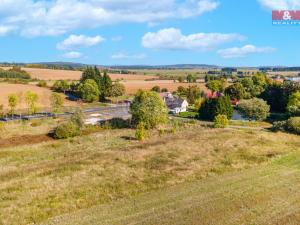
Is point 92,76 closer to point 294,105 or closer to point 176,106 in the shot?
point 176,106

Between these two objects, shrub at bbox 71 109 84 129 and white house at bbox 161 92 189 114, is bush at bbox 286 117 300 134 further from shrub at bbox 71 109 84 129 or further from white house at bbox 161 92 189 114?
white house at bbox 161 92 189 114

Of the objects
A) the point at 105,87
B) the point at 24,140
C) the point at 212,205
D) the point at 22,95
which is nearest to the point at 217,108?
the point at 24,140

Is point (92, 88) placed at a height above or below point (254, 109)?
above

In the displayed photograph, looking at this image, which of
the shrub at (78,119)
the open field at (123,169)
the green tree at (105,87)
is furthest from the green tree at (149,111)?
Result: the green tree at (105,87)

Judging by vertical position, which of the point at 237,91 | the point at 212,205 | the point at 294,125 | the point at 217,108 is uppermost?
the point at 237,91

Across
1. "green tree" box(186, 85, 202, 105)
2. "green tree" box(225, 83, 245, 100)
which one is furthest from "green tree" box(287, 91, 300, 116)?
"green tree" box(186, 85, 202, 105)

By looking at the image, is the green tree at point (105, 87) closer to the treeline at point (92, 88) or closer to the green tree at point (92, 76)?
the treeline at point (92, 88)
